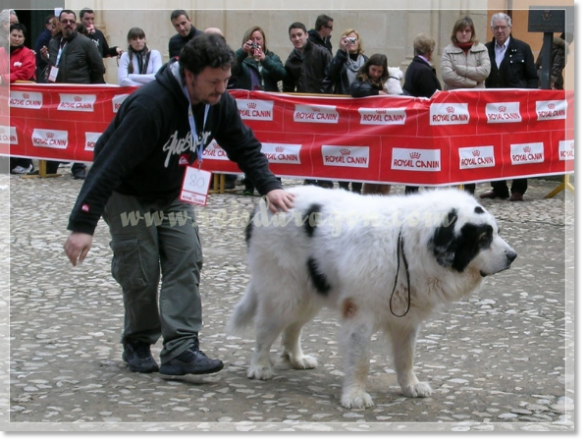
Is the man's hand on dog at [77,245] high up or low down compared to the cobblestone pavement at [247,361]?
up

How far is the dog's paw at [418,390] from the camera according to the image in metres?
4.99

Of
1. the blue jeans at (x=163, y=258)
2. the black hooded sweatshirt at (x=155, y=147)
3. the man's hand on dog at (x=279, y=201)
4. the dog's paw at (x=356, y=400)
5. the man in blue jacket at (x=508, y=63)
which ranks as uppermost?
the man in blue jacket at (x=508, y=63)

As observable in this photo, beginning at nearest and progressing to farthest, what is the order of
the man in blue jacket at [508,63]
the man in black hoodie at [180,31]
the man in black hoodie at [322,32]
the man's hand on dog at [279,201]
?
the man's hand on dog at [279,201]
the man in blue jacket at [508,63]
the man in black hoodie at [180,31]
the man in black hoodie at [322,32]

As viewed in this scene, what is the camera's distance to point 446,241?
15.3 ft

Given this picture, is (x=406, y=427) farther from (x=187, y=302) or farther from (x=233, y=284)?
(x=233, y=284)

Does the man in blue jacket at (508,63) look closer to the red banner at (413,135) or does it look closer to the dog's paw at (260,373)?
the red banner at (413,135)

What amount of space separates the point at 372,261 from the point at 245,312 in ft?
3.59

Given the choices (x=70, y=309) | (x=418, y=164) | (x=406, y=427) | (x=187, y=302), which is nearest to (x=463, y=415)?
(x=406, y=427)

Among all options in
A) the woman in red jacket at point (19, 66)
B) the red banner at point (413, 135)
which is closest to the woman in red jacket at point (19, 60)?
the woman in red jacket at point (19, 66)

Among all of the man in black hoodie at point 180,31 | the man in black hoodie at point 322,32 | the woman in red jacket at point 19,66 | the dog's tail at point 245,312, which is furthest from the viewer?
the man in black hoodie at point 322,32

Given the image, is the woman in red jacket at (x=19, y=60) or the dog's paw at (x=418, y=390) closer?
the dog's paw at (x=418, y=390)

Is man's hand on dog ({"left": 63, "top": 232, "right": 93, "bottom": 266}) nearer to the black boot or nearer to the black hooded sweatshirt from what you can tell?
the black hooded sweatshirt

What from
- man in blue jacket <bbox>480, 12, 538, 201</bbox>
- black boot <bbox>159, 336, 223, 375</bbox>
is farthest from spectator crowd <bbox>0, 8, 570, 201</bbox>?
black boot <bbox>159, 336, 223, 375</bbox>

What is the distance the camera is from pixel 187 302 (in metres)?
5.18
